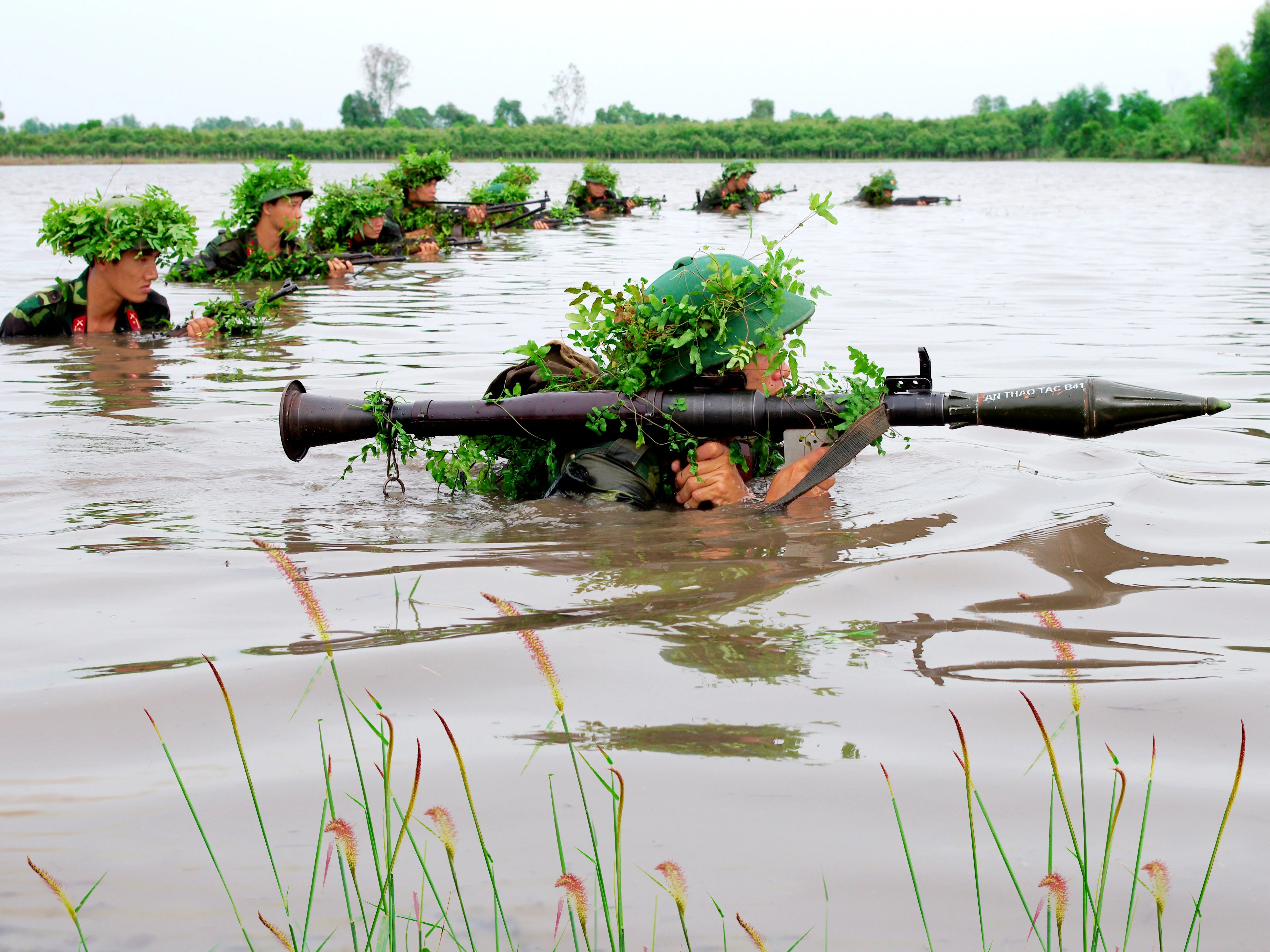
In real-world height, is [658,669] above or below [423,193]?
below

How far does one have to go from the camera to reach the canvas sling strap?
409 centimetres

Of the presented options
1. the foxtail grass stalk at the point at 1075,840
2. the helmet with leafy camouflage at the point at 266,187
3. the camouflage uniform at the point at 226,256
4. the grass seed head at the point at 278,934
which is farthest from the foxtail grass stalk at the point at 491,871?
the camouflage uniform at the point at 226,256

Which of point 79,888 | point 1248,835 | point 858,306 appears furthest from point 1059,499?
point 858,306

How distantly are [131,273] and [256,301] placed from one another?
72.4 inches

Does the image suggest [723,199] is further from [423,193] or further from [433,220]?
[423,193]

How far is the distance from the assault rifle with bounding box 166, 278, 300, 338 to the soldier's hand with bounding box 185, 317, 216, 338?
2.9 inches

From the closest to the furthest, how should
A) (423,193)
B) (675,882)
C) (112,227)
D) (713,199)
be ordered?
1. (675,882)
2. (112,227)
3. (423,193)
4. (713,199)

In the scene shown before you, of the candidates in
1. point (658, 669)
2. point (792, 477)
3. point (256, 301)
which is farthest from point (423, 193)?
point (658, 669)

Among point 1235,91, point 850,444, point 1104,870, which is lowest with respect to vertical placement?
point 1104,870

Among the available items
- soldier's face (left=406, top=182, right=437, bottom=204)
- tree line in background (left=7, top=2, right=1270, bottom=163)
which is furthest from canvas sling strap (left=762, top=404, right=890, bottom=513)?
tree line in background (left=7, top=2, right=1270, bottom=163)

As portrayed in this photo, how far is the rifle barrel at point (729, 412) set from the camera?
3889mm

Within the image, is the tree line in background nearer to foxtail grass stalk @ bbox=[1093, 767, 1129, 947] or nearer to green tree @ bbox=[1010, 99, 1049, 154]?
green tree @ bbox=[1010, 99, 1049, 154]

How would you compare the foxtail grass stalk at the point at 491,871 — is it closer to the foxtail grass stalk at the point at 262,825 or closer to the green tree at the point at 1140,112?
the foxtail grass stalk at the point at 262,825

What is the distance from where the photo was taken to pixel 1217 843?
1454 mm
